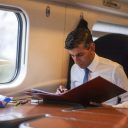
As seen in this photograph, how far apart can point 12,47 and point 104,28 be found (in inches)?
46.7

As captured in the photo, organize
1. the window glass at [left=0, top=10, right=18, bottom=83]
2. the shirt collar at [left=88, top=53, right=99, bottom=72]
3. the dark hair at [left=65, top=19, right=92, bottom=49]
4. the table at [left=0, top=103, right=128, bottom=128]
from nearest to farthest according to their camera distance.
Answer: the table at [left=0, top=103, right=128, bottom=128]
the dark hair at [left=65, top=19, right=92, bottom=49]
the shirt collar at [left=88, top=53, right=99, bottom=72]
the window glass at [left=0, top=10, right=18, bottom=83]

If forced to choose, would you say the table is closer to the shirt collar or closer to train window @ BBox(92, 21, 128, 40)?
the shirt collar

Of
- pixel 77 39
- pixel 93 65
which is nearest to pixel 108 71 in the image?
pixel 93 65

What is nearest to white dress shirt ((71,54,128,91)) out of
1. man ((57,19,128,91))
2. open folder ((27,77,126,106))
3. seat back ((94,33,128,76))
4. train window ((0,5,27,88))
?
man ((57,19,128,91))

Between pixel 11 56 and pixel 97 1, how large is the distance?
0.94 meters

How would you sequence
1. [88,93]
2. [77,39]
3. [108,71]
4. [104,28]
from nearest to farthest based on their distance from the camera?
[88,93] < [77,39] < [108,71] < [104,28]

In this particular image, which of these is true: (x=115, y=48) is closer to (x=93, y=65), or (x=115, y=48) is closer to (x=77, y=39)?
(x=93, y=65)

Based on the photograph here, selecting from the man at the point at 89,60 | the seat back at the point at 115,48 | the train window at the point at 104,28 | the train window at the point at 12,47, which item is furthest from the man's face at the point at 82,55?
the train window at the point at 104,28

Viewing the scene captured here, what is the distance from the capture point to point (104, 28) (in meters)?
3.43

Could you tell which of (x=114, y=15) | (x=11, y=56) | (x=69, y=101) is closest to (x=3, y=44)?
(x=11, y=56)

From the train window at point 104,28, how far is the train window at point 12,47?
0.90 m

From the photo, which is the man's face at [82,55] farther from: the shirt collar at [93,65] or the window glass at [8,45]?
the window glass at [8,45]

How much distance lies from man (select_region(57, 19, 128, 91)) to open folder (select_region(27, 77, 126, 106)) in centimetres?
30

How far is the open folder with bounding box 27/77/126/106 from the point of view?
1.84 m
